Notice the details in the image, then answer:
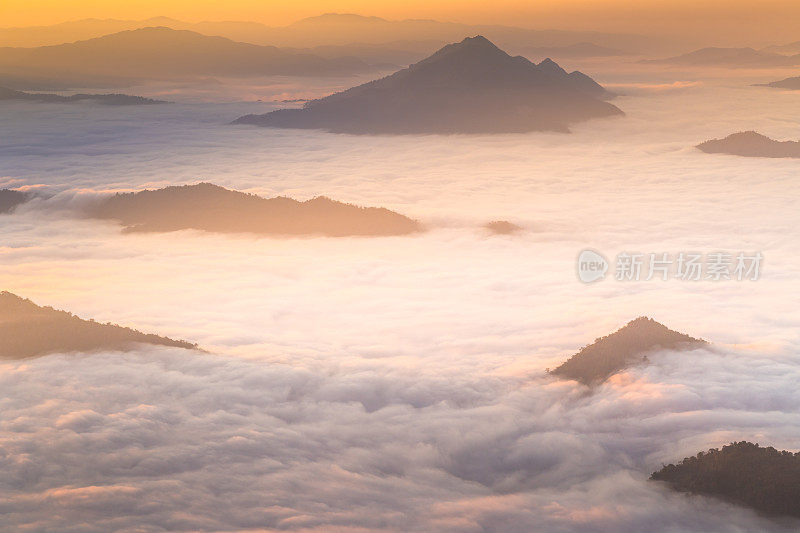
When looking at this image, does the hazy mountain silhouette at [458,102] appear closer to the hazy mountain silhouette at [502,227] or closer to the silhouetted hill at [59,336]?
the hazy mountain silhouette at [502,227]

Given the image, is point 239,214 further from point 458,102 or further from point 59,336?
point 458,102

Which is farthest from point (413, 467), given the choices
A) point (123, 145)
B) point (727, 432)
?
point (123, 145)

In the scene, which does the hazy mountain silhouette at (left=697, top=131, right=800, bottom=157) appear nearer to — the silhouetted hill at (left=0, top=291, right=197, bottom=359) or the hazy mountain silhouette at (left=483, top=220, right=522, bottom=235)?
the hazy mountain silhouette at (left=483, top=220, right=522, bottom=235)

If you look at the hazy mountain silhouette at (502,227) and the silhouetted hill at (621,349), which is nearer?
the silhouetted hill at (621,349)

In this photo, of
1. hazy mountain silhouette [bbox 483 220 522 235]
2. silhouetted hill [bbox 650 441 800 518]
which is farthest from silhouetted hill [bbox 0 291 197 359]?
hazy mountain silhouette [bbox 483 220 522 235]

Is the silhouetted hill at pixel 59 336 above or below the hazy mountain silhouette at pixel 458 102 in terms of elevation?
below

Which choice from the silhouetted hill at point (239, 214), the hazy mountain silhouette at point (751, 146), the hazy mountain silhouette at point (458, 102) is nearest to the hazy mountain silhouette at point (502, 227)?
the silhouetted hill at point (239, 214)

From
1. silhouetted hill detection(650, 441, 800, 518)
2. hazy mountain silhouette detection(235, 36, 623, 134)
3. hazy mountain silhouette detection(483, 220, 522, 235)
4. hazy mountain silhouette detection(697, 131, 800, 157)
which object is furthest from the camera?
hazy mountain silhouette detection(235, 36, 623, 134)
